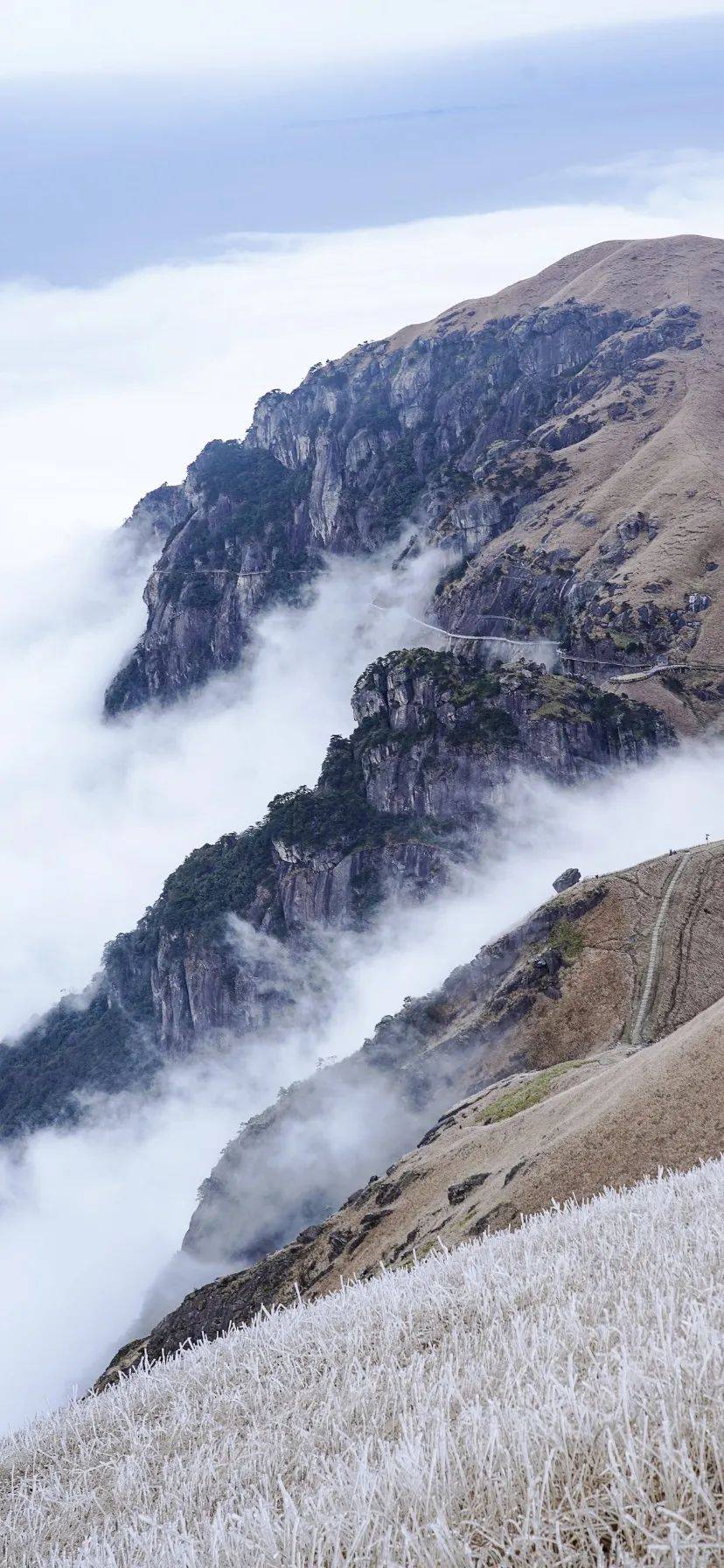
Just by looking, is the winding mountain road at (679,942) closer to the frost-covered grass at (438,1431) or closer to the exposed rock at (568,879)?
the exposed rock at (568,879)

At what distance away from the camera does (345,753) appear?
136 metres

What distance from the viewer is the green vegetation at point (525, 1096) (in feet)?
154

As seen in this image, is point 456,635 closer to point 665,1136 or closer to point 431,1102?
point 431,1102

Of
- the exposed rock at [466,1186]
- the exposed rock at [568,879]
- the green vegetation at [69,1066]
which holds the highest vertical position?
the exposed rock at [466,1186]

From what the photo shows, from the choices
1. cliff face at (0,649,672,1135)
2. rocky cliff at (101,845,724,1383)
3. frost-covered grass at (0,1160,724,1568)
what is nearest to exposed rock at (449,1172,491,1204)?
rocky cliff at (101,845,724,1383)

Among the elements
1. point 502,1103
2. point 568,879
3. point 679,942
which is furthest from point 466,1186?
point 568,879

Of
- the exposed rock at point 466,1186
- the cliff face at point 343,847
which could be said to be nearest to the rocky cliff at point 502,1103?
the exposed rock at point 466,1186

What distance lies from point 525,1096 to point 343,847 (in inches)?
3052

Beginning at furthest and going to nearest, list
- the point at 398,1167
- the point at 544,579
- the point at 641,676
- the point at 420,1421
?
the point at 544,579 → the point at 641,676 → the point at 398,1167 → the point at 420,1421

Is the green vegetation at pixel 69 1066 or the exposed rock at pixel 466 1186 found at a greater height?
the exposed rock at pixel 466 1186

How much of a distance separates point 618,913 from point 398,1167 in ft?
81.6

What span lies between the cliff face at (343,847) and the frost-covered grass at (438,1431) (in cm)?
10138

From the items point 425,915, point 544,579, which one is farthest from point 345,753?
point 544,579

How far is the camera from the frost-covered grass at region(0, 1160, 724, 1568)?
17.4 ft
